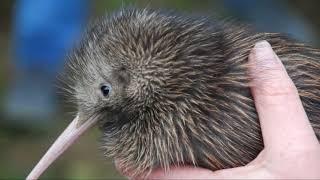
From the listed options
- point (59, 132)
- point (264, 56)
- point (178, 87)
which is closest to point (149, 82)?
point (178, 87)

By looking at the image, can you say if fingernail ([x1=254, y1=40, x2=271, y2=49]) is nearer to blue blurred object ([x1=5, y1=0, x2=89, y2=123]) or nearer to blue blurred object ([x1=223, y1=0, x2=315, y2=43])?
blue blurred object ([x1=5, y1=0, x2=89, y2=123])

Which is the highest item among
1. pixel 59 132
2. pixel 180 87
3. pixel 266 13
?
pixel 180 87

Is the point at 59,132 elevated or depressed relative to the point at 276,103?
depressed

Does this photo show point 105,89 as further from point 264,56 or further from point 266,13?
point 266,13

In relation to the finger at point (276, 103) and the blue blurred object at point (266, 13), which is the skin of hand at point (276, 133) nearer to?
the finger at point (276, 103)

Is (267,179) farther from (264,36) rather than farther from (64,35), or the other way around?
(64,35)

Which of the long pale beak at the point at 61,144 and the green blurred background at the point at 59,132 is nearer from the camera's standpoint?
the long pale beak at the point at 61,144

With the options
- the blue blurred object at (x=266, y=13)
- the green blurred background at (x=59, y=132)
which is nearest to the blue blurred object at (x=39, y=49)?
the green blurred background at (x=59, y=132)
